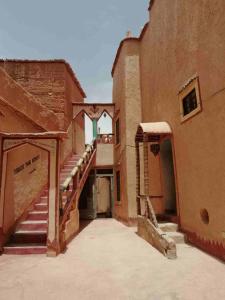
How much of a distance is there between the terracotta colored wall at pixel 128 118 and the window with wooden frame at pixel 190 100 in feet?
15.5

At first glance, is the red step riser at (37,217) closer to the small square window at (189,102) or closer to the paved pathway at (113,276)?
the paved pathway at (113,276)

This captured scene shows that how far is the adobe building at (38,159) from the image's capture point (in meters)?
6.66

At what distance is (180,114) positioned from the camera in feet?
26.2

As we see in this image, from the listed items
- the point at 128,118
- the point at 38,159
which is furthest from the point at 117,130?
the point at 38,159

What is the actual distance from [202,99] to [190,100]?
0.88 meters

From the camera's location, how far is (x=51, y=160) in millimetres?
6691

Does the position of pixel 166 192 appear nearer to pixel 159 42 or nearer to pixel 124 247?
pixel 124 247

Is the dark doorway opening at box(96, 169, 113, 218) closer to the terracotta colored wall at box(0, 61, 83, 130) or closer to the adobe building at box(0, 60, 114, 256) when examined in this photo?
the adobe building at box(0, 60, 114, 256)

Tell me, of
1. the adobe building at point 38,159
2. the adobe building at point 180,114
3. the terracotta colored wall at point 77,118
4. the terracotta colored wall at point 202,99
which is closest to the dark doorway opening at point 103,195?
the terracotta colored wall at point 77,118

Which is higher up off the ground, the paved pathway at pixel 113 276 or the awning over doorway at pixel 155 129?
the awning over doorway at pixel 155 129

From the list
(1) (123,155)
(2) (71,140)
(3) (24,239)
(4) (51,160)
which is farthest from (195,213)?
(2) (71,140)

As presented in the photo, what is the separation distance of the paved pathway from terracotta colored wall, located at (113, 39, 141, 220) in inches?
206

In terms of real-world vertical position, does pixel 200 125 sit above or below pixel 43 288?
above

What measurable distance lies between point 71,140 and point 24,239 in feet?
27.1
